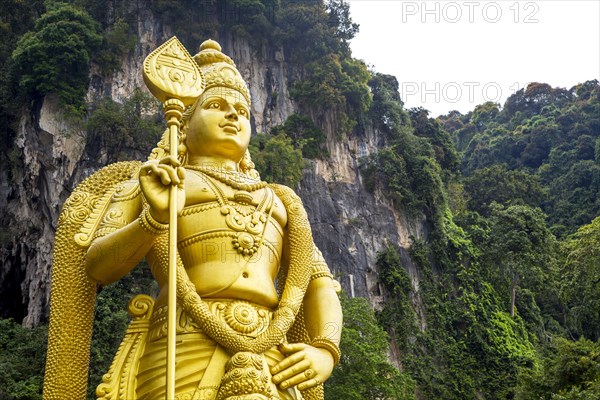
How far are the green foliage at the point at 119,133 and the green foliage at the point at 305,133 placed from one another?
4.84m

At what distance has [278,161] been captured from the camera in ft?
62.1

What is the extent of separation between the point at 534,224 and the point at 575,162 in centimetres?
868

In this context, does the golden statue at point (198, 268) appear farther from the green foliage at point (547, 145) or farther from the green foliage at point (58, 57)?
the green foliage at point (547, 145)

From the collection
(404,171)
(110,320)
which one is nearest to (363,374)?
(110,320)

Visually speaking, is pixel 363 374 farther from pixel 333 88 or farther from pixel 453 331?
pixel 333 88

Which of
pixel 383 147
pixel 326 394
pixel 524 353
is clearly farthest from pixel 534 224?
pixel 326 394

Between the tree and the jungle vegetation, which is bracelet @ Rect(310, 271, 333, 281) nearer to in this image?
the jungle vegetation

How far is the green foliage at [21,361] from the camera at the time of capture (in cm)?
1182

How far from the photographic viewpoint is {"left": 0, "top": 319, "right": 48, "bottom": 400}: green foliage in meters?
11.8

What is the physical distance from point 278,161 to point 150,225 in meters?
15.4

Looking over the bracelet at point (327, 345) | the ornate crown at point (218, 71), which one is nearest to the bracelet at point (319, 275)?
the bracelet at point (327, 345)

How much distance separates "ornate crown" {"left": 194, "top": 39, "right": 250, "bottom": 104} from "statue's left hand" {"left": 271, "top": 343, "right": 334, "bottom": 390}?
171 centimetres

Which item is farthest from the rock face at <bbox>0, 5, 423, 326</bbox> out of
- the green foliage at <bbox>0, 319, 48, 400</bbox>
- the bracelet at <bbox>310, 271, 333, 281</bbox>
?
the bracelet at <bbox>310, 271, 333, 281</bbox>

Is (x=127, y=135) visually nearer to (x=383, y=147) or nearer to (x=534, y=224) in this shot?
(x=383, y=147)
